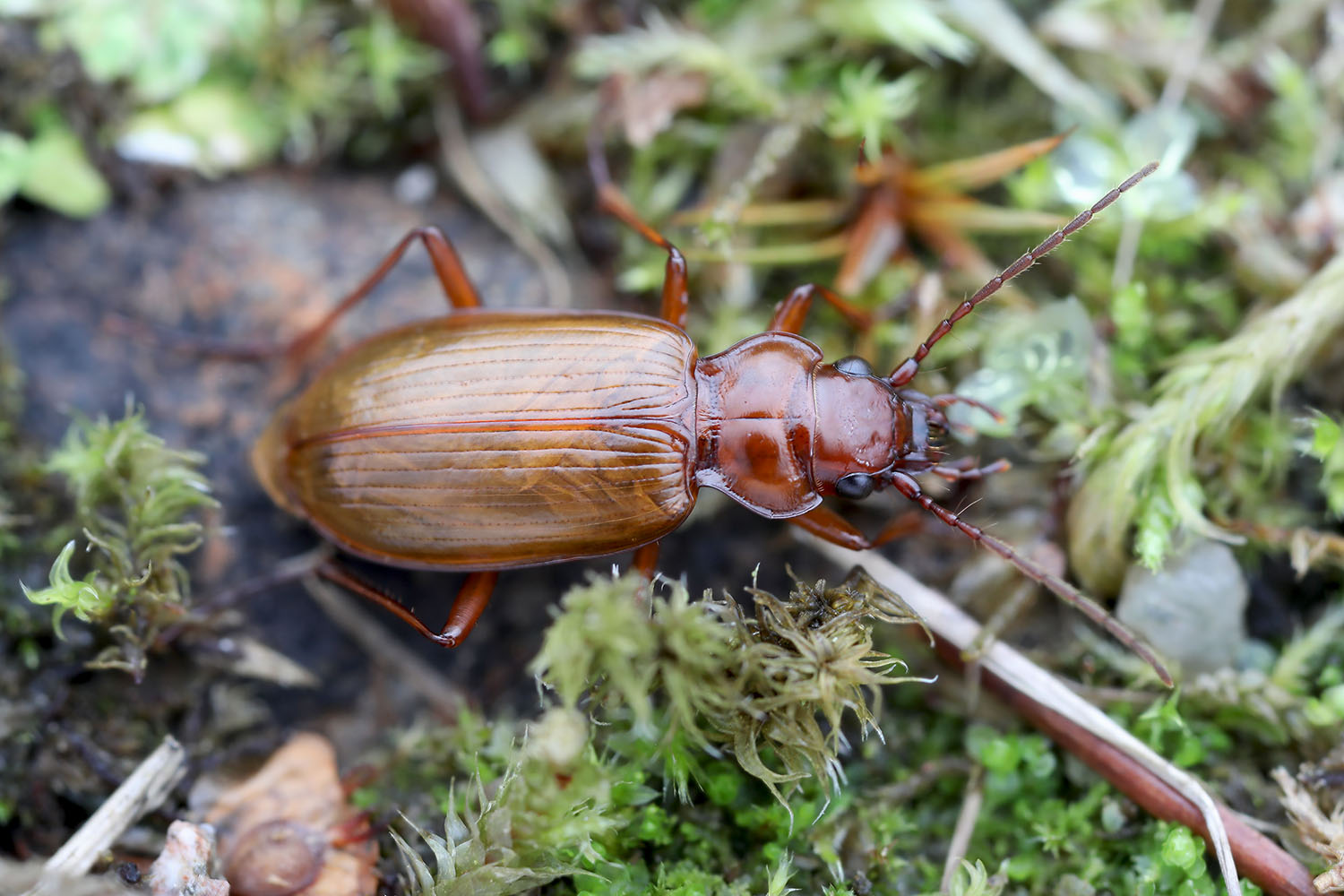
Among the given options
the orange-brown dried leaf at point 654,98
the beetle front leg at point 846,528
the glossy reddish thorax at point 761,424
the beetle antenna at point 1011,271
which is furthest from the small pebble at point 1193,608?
the orange-brown dried leaf at point 654,98

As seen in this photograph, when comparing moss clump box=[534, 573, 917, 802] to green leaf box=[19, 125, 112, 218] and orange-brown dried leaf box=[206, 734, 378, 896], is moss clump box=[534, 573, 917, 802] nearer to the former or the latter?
orange-brown dried leaf box=[206, 734, 378, 896]

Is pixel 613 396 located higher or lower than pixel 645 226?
lower

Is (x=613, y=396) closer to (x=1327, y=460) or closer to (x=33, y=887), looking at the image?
(x=33, y=887)

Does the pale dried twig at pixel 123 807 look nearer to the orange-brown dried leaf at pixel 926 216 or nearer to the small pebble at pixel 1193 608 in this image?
the orange-brown dried leaf at pixel 926 216

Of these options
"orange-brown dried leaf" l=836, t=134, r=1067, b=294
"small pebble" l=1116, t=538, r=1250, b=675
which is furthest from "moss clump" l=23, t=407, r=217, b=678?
"small pebble" l=1116, t=538, r=1250, b=675

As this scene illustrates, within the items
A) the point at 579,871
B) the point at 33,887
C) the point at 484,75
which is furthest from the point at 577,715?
the point at 484,75

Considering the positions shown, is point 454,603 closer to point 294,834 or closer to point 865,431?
point 294,834
